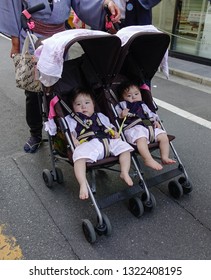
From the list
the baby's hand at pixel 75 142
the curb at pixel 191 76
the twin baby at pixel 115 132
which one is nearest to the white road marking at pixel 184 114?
the curb at pixel 191 76

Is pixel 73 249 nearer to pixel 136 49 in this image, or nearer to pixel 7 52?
pixel 136 49

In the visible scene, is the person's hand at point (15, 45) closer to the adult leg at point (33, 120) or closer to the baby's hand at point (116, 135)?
the adult leg at point (33, 120)

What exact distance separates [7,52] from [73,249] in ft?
24.7

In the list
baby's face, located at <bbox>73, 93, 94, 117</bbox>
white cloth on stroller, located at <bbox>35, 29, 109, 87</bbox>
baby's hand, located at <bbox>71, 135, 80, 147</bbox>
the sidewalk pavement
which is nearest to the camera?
white cloth on stroller, located at <bbox>35, 29, 109, 87</bbox>

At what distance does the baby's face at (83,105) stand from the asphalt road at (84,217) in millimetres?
780

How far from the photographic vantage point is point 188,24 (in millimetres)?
7883

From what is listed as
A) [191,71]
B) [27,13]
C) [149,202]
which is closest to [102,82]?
[27,13]

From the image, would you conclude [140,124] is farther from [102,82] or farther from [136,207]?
[136,207]

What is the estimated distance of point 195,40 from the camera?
7.80 meters

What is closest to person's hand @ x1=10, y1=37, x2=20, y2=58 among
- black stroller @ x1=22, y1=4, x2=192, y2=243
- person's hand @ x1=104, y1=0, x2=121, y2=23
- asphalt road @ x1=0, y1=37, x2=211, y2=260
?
black stroller @ x1=22, y1=4, x2=192, y2=243

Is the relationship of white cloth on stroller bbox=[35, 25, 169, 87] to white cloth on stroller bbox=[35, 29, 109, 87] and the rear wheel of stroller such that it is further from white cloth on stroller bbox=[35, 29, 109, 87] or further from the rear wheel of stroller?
the rear wheel of stroller

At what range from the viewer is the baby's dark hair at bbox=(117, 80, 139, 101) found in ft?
9.21

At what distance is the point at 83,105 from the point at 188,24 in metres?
6.43

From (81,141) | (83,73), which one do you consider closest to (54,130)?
(81,141)
